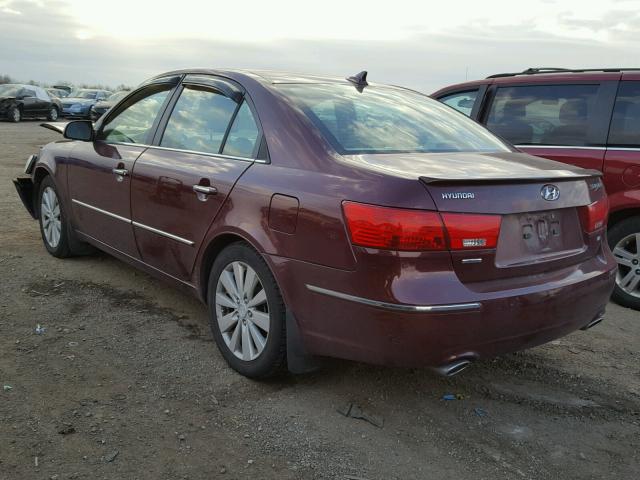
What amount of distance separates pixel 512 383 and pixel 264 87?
216 cm

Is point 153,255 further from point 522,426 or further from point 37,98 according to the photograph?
point 37,98

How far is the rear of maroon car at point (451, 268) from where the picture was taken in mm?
2656

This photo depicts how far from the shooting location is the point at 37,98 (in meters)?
27.0

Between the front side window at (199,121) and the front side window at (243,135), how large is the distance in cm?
7

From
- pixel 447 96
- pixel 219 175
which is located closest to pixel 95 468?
pixel 219 175

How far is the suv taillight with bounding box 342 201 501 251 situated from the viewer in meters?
2.63

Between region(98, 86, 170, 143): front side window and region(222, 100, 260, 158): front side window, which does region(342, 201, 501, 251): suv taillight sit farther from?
region(98, 86, 170, 143): front side window

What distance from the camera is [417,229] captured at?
2631 mm

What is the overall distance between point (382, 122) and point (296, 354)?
137cm

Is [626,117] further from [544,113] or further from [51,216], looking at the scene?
[51,216]

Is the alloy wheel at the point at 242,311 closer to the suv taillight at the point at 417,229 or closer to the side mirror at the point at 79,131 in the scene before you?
the suv taillight at the point at 417,229

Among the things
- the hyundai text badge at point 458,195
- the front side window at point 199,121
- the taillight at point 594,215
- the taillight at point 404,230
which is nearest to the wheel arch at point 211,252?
the front side window at point 199,121

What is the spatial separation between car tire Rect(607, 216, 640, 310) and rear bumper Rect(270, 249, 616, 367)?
2.12 m

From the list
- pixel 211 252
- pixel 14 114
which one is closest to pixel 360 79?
pixel 211 252
